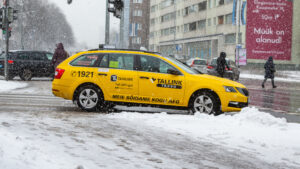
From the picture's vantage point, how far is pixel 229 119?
9.39m

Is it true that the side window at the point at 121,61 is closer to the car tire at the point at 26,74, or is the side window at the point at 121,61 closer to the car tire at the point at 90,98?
the car tire at the point at 90,98

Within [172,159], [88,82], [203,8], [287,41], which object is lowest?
[172,159]

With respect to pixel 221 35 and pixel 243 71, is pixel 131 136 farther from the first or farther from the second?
pixel 221 35

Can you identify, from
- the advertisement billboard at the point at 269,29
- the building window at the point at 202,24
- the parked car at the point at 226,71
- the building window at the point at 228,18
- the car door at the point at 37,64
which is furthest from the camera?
the building window at the point at 202,24

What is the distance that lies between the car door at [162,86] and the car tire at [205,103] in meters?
0.33

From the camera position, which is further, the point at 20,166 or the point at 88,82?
the point at 88,82

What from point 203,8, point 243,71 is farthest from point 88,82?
point 203,8

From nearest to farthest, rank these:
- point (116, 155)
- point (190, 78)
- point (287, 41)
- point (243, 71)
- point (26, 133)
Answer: point (116, 155) < point (26, 133) < point (190, 78) < point (243, 71) < point (287, 41)

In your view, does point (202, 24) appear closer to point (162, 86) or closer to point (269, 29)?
point (269, 29)

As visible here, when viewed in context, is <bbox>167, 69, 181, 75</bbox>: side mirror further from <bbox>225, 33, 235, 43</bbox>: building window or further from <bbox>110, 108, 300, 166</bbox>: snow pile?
<bbox>225, 33, 235, 43</bbox>: building window

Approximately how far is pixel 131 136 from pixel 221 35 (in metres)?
55.8

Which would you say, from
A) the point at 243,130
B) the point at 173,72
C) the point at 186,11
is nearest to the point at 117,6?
the point at 173,72

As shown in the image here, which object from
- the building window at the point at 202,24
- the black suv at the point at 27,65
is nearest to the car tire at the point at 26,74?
the black suv at the point at 27,65

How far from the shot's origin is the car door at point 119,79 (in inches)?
416
